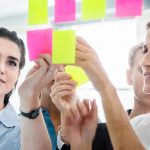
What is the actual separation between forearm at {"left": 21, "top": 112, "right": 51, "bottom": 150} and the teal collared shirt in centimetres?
18

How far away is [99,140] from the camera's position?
727 millimetres

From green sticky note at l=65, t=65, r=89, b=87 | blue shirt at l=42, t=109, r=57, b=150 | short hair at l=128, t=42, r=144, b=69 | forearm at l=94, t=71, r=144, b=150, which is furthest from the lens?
short hair at l=128, t=42, r=144, b=69

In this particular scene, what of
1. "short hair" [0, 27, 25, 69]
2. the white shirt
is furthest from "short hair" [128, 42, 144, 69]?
"short hair" [0, 27, 25, 69]

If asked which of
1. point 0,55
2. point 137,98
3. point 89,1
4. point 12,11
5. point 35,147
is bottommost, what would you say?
point 35,147

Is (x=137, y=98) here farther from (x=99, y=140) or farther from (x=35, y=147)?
(x=35, y=147)

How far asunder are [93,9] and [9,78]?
19.2 inches

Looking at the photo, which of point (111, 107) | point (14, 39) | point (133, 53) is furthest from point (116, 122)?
point (14, 39)

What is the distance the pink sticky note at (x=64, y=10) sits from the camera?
659 mm

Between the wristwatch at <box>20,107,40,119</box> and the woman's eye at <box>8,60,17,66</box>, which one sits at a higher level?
the woman's eye at <box>8,60,17,66</box>

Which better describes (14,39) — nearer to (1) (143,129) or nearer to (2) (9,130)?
(2) (9,130)

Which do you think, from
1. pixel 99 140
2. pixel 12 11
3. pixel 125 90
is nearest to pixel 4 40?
pixel 99 140

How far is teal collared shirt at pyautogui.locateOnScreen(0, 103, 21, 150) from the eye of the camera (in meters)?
0.94

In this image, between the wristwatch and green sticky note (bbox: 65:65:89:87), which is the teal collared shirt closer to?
the wristwatch

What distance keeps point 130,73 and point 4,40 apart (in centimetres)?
48
